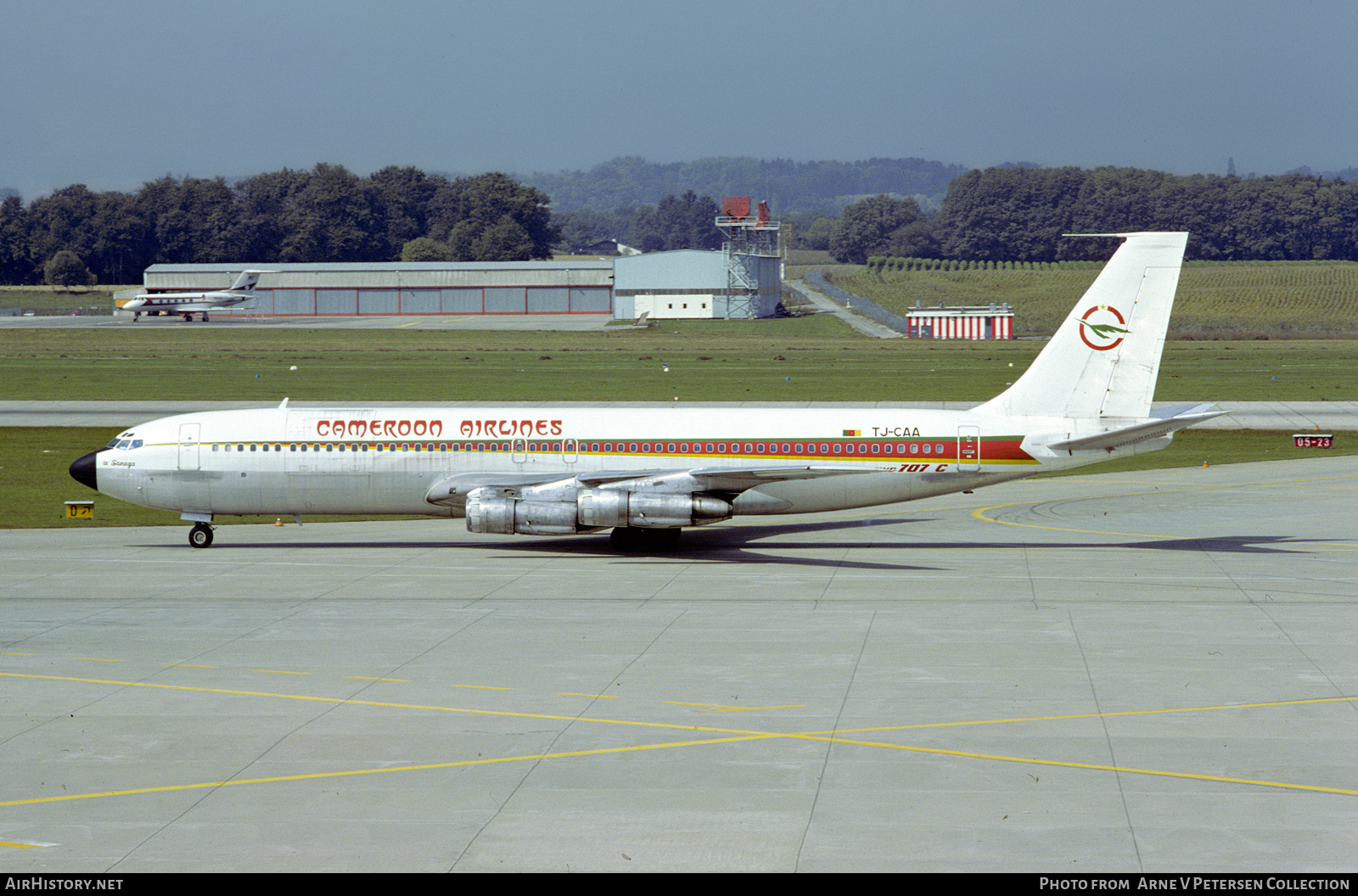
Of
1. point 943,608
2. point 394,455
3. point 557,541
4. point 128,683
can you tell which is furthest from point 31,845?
point 557,541

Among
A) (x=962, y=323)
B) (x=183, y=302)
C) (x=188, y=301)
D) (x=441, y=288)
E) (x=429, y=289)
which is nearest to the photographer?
(x=962, y=323)

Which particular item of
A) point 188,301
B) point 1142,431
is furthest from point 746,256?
point 1142,431

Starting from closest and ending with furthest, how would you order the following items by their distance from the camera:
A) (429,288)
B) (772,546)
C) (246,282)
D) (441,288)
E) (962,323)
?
1. (772,546)
2. (962,323)
3. (246,282)
4. (429,288)
5. (441,288)

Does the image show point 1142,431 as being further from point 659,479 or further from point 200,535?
point 200,535

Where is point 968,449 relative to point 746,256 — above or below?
below

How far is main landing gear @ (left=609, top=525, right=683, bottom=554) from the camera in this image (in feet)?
130

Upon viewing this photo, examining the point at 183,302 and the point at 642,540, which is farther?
the point at 183,302

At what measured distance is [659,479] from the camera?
37094 mm

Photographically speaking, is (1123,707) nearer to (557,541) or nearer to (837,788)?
(837,788)

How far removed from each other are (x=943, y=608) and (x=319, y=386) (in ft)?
237

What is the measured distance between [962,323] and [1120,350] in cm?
11373

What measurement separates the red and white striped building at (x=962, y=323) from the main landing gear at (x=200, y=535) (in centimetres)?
11935

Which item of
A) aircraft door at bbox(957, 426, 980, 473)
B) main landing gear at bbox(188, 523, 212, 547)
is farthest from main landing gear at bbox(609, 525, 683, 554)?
main landing gear at bbox(188, 523, 212, 547)

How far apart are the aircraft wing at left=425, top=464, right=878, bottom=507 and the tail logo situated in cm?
781
